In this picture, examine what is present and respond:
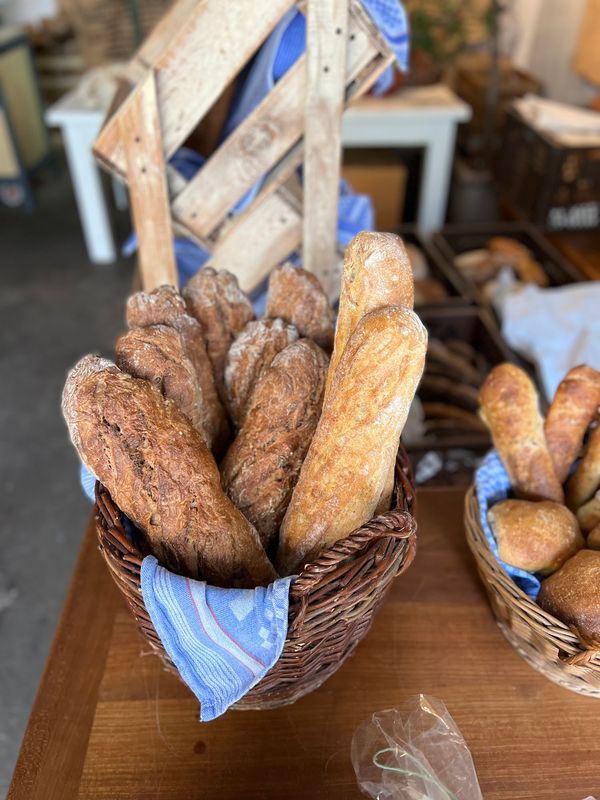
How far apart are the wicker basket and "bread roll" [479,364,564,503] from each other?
2.6 inches

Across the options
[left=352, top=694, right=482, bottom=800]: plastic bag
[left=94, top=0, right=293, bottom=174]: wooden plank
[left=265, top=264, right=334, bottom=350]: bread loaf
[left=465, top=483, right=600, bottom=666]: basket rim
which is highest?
[left=94, top=0, right=293, bottom=174]: wooden plank

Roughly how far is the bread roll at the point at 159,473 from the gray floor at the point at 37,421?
1.15 m

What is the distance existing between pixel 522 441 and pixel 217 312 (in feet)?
1.39

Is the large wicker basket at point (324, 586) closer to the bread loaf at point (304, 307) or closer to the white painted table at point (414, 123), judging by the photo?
the bread loaf at point (304, 307)

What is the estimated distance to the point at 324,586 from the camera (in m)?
0.52

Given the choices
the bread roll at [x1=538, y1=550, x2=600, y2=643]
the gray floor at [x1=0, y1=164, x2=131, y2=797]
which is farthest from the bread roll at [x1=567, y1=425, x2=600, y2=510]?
the gray floor at [x1=0, y1=164, x2=131, y2=797]

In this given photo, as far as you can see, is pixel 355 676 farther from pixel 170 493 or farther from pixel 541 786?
pixel 170 493

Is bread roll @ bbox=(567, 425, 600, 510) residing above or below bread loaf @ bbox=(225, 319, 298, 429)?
below

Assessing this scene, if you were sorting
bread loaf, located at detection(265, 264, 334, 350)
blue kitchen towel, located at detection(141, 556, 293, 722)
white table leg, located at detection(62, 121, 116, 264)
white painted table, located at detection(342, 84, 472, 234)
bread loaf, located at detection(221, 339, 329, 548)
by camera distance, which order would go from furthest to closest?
white table leg, located at detection(62, 121, 116, 264) < white painted table, located at detection(342, 84, 472, 234) < bread loaf, located at detection(265, 264, 334, 350) < bread loaf, located at detection(221, 339, 329, 548) < blue kitchen towel, located at detection(141, 556, 293, 722)

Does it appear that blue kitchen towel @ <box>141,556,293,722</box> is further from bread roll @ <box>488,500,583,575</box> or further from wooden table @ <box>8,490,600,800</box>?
bread roll @ <box>488,500,583,575</box>

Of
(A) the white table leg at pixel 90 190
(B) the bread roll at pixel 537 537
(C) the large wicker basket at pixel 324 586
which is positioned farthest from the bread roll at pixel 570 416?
(A) the white table leg at pixel 90 190

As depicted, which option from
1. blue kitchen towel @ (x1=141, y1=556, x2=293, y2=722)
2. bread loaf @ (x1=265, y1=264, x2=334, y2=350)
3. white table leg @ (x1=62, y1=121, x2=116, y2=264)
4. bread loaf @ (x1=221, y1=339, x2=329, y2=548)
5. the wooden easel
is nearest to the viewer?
blue kitchen towel @ (x1=141, y1=556, x2=293, y2=722)

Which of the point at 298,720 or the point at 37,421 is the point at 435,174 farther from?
the point at 298,720

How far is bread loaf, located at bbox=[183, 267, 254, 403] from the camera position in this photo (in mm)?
774
